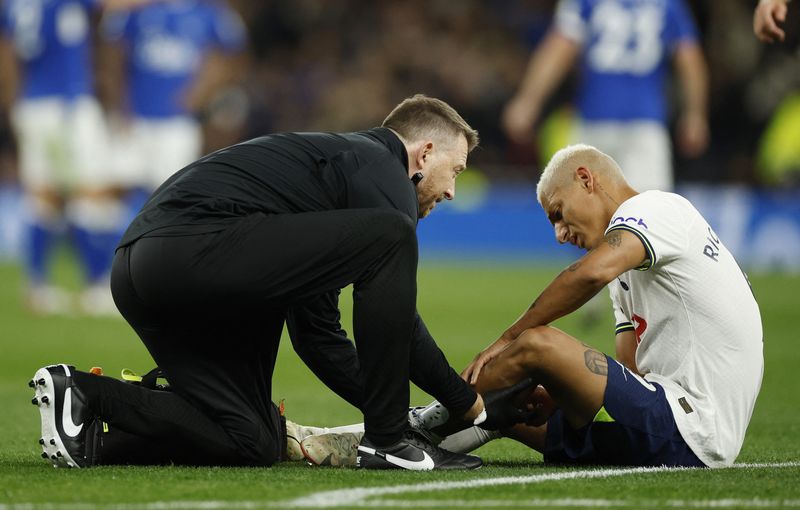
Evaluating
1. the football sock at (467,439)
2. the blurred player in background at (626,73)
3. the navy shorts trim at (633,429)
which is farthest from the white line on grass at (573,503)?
the blurred player in background at (626,73)

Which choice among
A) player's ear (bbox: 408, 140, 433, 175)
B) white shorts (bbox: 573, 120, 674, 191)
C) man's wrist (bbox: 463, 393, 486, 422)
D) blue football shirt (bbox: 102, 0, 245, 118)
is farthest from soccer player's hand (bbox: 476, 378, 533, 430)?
blue football shirt (bbox: 102, 0, 245, 118)

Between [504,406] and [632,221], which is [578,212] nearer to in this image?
[632,221]

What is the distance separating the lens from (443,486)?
3.94m

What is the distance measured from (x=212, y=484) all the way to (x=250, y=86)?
17.6 meters

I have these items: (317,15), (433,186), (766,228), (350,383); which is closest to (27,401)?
(350,383)

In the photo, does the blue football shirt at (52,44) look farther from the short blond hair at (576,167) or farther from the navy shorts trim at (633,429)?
the navy shorts trim at (633,429)

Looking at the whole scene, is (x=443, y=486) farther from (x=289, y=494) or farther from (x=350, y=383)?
(x=350, y=383)

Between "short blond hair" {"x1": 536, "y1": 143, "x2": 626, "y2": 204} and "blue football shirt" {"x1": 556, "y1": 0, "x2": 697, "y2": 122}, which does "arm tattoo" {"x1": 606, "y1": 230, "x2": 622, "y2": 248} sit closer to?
"short blond hair" {"x1": 536, "y1": 143, "x2": 626, "y2": 204}

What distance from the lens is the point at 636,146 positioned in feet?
36.0

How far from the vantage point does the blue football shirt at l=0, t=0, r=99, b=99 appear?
12008mm

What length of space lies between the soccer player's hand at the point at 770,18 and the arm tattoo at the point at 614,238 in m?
1.58

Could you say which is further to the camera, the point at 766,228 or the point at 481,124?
the point at 481,124

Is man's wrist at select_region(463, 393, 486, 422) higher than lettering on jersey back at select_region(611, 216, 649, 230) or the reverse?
the reverse

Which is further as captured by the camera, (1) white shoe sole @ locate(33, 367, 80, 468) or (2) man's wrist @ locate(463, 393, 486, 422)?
(2) man's wrist @ locate(463, 393, 486, 422)
